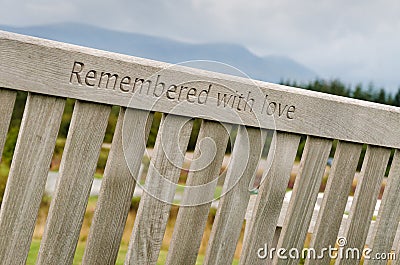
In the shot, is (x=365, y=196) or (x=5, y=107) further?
(x=365, y=196)

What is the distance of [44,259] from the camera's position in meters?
2.21

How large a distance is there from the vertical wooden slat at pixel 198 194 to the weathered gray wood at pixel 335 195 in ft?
1.47

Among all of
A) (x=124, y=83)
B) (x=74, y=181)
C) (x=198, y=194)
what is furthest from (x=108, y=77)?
(x=198, y=194)

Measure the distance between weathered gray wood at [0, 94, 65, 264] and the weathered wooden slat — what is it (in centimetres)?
59

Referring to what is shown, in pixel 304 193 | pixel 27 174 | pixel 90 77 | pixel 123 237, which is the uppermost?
pixel 90 77

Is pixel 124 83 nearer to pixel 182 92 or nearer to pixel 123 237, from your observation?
pixel 182 92

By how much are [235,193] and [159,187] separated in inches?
10.4

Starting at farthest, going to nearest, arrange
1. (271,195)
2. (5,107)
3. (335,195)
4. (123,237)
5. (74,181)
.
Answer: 1. (123,237)
2. (335,195)
3. (271,195)
4. (74,181)
5. (5,107)

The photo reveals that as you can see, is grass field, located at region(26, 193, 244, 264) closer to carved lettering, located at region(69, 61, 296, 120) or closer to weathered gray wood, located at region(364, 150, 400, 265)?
weathered gray wood, located at region(364, 150, 400, 265)

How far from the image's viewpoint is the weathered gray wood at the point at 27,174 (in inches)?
82.2

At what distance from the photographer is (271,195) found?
2.44 meters

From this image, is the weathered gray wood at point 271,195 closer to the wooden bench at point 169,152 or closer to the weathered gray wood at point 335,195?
the wooden bench at point 169,152

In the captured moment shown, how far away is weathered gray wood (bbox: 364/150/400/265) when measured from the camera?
2.62 metres

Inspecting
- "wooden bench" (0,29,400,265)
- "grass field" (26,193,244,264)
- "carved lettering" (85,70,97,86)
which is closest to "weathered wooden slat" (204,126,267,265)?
"wooden bench" (0,29,400,265)
